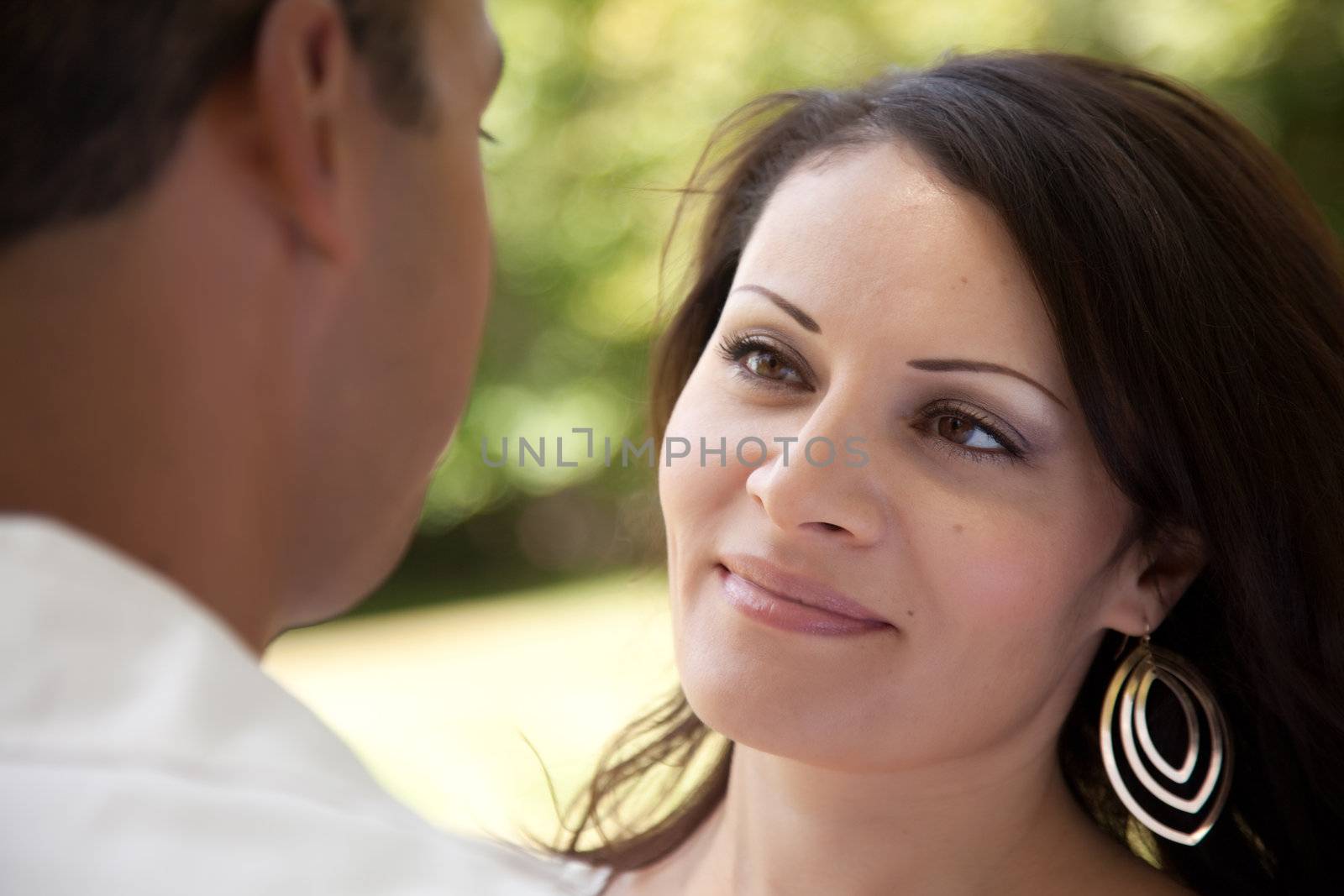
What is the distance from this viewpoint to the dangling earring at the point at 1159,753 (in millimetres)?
2068

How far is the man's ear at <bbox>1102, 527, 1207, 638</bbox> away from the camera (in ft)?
6.49

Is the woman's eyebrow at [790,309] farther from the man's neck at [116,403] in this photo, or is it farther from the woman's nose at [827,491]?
the man's neck at [116,403]

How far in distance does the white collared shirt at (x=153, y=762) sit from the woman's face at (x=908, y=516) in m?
0.91

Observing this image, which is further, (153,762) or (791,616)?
(791,616)

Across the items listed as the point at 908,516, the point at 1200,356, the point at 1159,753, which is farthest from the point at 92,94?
the point at 1159,753

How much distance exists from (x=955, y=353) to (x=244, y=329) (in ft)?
3.46

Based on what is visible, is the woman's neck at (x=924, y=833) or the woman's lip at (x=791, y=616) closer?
the woman's lip at (x=791, y=616)

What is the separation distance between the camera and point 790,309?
1.94 m

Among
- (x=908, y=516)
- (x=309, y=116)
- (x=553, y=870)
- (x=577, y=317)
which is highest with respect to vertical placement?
(x=309, y=116)

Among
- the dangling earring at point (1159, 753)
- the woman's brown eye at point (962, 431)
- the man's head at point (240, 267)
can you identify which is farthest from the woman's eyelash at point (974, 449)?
the man's head at point (240, 267)

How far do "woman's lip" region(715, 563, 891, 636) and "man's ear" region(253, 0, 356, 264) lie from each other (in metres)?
0.95

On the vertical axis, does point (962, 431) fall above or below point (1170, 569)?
above

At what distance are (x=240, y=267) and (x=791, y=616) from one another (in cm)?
102

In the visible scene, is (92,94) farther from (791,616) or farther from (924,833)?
(924,833)
